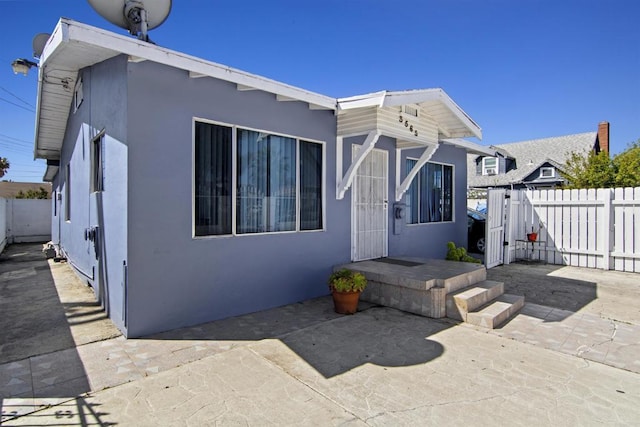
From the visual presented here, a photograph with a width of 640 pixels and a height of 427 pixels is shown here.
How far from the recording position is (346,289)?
4668 mm

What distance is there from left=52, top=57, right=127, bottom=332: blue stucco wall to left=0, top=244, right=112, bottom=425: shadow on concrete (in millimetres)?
509

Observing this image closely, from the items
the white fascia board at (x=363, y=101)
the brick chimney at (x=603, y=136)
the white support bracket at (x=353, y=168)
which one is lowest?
the white support bracket at (x=353, y=168)

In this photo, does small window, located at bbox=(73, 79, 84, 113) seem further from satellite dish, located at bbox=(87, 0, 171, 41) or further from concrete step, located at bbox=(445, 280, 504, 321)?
concrete step, located at bbox=(445, 280, 504, 321)

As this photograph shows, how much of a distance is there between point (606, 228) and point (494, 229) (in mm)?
2346

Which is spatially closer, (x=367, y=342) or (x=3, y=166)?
(x=367, y=342)

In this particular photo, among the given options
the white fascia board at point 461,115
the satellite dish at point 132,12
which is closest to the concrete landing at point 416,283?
the white fascia board at point 461,115

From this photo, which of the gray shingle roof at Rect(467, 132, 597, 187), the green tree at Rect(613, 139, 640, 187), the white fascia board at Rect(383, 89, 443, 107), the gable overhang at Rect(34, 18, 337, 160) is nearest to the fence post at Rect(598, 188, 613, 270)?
the white fascia board at Rect(383, 89, 443, 107)

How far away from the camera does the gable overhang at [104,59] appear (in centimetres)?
325

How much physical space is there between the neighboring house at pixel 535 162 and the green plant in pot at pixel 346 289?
18.7 meters

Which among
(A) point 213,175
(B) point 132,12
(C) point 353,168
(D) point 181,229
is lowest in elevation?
(D) point 181,229

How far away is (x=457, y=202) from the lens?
30.4 feet

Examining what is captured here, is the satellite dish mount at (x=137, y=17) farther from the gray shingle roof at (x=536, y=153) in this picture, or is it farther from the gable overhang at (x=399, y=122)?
the gray shingle roof at (x=536, y=153)

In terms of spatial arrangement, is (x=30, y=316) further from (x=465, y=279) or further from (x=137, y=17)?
(x=465, y=279)

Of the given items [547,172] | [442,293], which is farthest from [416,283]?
[547,172]
